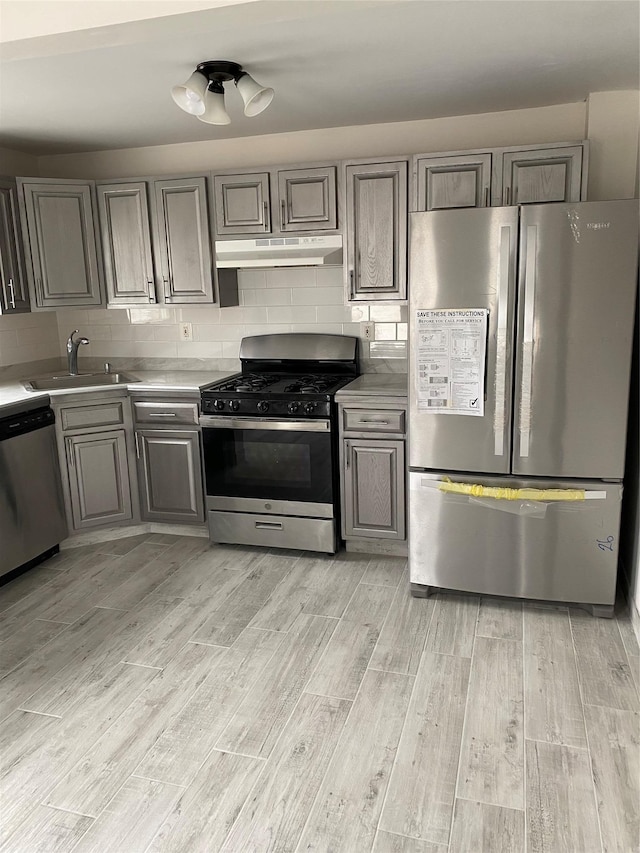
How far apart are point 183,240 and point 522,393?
7.29 ft

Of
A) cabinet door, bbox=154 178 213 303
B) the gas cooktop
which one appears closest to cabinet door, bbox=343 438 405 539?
the gas cooktop

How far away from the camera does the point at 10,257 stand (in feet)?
12.8

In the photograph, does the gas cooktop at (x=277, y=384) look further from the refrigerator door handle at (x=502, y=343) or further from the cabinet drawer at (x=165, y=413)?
the refrigerator door handle at (x=502, y=343)

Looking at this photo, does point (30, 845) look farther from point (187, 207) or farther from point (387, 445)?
point (187, 207)

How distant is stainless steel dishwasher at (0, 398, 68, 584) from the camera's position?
3.44m

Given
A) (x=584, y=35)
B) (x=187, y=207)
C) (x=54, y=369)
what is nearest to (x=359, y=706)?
(x=584, y=35)

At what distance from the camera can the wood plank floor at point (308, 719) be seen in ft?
6.33

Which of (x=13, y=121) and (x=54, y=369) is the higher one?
(x=13, y=121)

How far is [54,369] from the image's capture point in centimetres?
470

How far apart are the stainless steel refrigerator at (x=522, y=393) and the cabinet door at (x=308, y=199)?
2.86 feet

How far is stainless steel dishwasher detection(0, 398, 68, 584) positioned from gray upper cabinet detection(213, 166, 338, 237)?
1507 millimetres

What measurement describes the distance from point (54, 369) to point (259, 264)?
72.7 inches

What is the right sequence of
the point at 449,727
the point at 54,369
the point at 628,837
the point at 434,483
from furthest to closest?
1. the point at 54,369
2. the point at 434,483
3. the point at 449,727
4. the point at 628,837

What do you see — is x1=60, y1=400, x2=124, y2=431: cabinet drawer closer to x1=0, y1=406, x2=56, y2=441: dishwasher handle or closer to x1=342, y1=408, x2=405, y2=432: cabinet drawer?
x1=0, y1=406, x2=56, y2=441: dishwasher handle
